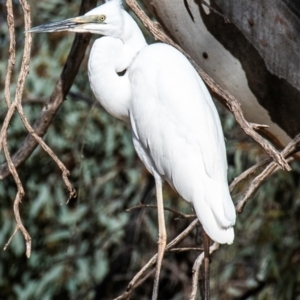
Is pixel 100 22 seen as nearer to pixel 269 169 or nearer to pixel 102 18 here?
pixel 102 18

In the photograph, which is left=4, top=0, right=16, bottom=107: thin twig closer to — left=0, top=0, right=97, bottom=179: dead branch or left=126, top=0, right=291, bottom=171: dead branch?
→ left=126, top=0, right=291, bottom=171: dead branch

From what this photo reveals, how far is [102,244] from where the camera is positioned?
9.13 ft

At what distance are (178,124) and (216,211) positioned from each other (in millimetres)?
176

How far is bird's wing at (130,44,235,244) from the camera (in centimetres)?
136

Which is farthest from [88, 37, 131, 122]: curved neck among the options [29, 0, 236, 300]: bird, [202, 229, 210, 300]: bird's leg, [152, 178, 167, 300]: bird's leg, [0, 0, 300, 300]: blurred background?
[0, 0, 300, 300]: blurred background

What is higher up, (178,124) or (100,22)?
(100,22)

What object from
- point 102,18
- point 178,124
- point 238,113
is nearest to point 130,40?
point 102,18

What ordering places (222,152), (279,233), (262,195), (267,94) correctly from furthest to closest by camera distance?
1. (262,195)
2. (279,233)
3. (267,94)
4. (222,152)

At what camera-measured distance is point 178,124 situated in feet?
4.61

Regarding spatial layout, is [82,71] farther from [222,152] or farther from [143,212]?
[222,152]

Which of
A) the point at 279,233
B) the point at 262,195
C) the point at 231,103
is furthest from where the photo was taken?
the point at 262,195

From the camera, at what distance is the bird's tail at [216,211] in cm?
128

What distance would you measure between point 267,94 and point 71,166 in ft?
4.75

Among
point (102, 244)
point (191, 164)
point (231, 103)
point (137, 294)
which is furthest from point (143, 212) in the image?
point (231, 103)
